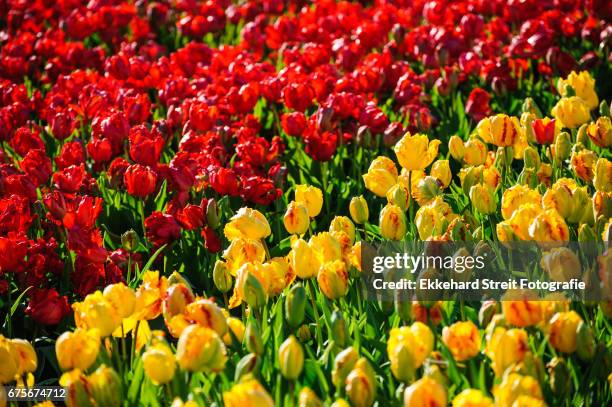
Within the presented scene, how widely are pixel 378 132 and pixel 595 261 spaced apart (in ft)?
5.15

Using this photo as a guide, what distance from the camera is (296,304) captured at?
2312mm

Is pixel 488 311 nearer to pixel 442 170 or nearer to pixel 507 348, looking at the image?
pixel 507 348

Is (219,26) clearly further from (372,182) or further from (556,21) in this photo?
(372,182)

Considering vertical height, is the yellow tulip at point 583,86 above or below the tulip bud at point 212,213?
above

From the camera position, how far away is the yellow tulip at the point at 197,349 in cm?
198

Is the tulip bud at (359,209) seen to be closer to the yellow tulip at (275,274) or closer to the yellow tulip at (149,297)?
the yellow tulip at (275,274)

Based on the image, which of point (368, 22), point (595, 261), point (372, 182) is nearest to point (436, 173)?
point (372, 182)

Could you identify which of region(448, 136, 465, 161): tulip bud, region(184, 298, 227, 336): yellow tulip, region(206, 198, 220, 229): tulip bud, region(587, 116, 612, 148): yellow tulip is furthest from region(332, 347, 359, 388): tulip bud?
region(587, 116, 612, 148): yellow tulip

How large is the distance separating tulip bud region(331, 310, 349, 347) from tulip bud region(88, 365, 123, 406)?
49cm

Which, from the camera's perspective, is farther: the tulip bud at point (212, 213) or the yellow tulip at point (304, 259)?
the tulip bud at point (212, 213)

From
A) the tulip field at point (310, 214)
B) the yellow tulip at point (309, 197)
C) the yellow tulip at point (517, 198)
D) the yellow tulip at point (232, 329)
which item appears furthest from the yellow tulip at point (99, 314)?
the yellow tulip at point (517, 198)

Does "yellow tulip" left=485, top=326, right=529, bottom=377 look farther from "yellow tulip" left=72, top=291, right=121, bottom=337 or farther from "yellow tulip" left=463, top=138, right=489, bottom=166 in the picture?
"yellow tulip" left=463, top=138, right=489, bottom=166

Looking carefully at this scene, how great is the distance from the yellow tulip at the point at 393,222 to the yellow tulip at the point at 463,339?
2.24 ft

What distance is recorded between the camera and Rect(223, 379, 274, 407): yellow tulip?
5.94 feet
